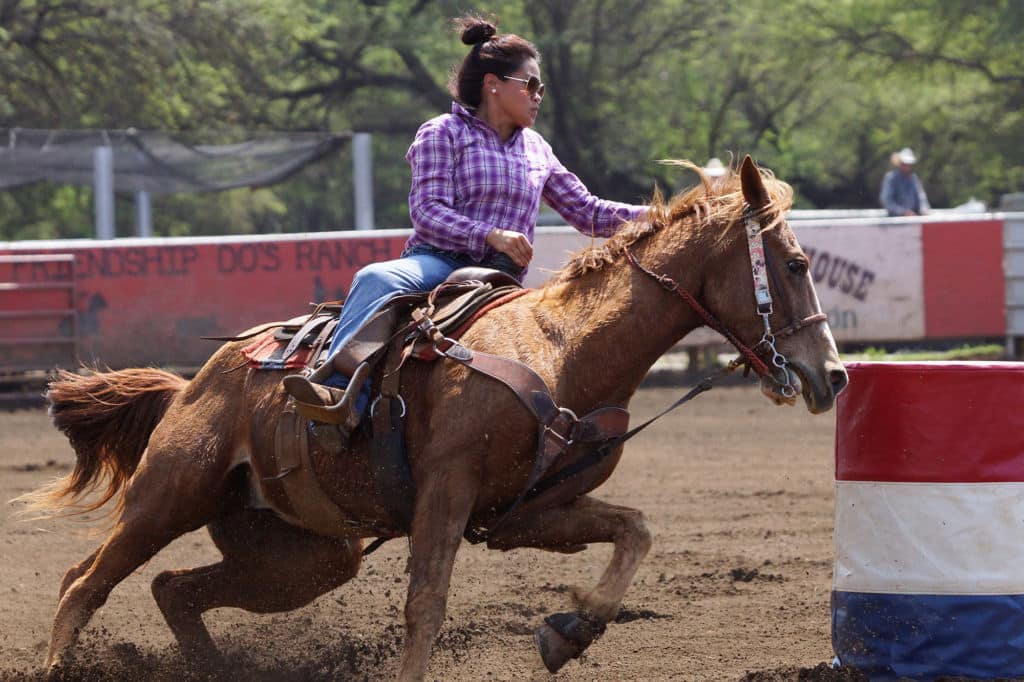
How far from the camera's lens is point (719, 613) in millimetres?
6348

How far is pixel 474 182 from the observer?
16.0 feet

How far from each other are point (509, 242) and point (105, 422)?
2.18 metres

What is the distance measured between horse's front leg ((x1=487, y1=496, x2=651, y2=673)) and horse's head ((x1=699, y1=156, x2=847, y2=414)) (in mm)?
686

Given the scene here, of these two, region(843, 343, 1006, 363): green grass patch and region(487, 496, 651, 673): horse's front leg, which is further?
region(843, 343, 1006, 363): green grass patch

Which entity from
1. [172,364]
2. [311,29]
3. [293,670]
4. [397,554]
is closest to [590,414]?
[293,670]

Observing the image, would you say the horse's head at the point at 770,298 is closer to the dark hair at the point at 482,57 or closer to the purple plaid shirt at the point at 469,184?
the purple plaid shirt at the point at 469,184

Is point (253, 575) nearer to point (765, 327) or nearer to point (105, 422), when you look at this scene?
point (105, 422)

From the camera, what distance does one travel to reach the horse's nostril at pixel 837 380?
4223mm

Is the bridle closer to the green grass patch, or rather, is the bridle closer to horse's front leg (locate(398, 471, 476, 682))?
horse's front leg (locate(398, 471, 476, 682))

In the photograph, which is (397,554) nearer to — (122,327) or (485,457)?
(485,457)

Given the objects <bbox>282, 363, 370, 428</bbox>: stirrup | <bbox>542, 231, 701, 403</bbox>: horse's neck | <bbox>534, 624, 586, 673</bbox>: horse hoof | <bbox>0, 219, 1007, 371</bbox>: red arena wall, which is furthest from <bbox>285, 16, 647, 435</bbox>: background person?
<bbox>0, 219, 1007, 371</bbox>: red arena wall

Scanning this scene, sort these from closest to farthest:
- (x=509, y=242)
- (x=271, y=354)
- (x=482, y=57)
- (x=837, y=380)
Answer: (x=837, y=380), (x=509, y=242), (x=482, y=57), (x=271, y=354)

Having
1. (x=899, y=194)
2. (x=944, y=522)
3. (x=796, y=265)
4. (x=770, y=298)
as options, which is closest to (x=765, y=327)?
(x=770, y=298)

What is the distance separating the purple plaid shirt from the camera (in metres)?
4.79
